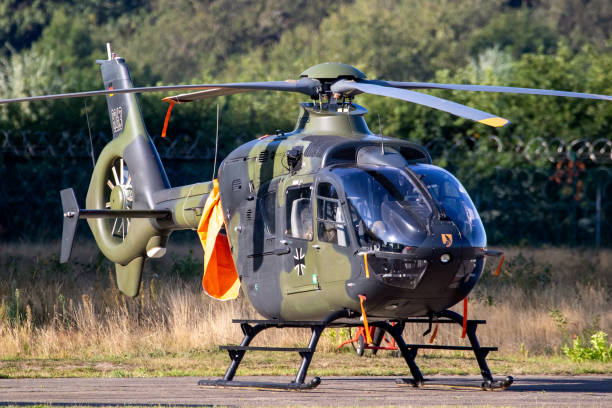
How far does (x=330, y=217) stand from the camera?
9.62 metres

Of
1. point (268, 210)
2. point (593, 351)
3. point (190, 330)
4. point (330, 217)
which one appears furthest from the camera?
point (190, 330)

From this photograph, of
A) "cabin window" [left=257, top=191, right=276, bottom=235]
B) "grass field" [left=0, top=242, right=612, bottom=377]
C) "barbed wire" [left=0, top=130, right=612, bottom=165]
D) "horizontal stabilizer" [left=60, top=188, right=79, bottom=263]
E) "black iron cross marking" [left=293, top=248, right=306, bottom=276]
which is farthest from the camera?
"barbed wire" [left=0, top=130, right=612, bottom=165]

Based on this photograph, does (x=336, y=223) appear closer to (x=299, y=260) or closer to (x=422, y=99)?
(x=299, y=260)

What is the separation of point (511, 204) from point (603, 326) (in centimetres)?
1236

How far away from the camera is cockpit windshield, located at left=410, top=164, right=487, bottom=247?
9344 millimetres

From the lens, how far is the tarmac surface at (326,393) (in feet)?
30.2

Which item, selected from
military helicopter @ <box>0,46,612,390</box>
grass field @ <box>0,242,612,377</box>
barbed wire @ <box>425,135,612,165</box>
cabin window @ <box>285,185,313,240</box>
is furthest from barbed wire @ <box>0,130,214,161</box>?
cabin window @ <box>285,185,313,240</box>

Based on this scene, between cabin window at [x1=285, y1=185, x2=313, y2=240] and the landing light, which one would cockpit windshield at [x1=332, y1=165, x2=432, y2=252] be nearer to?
the landing light

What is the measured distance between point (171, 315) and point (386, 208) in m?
6.74

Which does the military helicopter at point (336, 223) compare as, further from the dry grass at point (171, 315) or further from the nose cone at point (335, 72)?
the dry grass at point (171, 315)

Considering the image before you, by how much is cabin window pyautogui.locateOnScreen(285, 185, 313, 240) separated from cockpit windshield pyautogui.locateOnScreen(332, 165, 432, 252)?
23.2 inches

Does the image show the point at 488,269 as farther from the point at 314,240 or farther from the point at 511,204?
the point at 314,240

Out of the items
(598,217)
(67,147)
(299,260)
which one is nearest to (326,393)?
(299,260)

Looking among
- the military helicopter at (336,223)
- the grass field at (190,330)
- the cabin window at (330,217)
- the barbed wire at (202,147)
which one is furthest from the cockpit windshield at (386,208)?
the barbed wire at (202,147)
